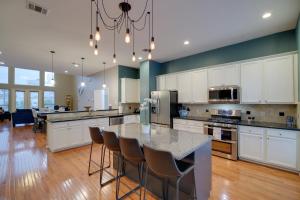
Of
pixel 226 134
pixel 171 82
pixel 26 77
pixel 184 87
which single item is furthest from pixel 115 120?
pixel 26 77

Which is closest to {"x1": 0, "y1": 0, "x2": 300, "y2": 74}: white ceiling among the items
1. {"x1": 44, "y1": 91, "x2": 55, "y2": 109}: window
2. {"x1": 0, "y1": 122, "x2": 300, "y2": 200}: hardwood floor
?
{"x1": 0, "y1": 122, "x2": 300, "y2": 200}: hardwood floor

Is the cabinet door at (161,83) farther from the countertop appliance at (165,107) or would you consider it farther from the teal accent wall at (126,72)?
the teal accent wall at (126,72)

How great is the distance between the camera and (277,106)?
3.35 meters

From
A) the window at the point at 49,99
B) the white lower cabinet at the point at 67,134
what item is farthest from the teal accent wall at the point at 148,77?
the window at the point at 49,99

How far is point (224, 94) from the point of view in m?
3.87

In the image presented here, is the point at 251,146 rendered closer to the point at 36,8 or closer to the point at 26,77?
the point at 36,8

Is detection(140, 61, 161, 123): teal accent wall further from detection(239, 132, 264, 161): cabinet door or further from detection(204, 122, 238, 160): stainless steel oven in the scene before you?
detection(239, 132, 264, 161): cabinet door

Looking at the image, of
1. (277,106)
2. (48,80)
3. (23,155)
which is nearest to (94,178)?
(23,155)

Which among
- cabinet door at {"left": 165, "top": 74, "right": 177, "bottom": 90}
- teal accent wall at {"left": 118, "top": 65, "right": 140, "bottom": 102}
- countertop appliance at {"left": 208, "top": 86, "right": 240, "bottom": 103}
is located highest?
teal accent wall at {"left": 118, "top": 65, "right": 140, "bottom": 102}

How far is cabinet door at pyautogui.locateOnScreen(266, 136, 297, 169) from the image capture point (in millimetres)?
2742

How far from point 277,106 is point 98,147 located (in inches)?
194

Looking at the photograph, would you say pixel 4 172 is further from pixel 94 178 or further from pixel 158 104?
pixel 158 104

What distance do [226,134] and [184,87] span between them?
197 cm

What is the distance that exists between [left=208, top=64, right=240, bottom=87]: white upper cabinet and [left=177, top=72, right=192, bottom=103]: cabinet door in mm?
695
